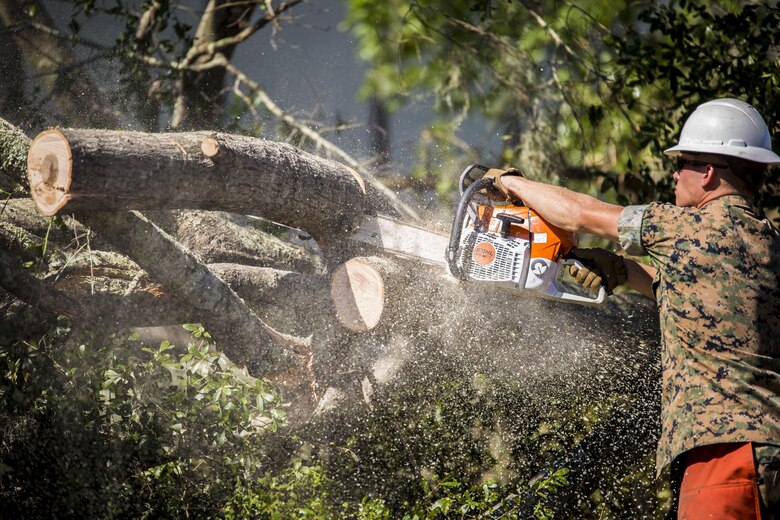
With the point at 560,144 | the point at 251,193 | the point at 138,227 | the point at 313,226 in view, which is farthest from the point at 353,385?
the point at 560,144

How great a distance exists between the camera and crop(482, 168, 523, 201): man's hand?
289 cm

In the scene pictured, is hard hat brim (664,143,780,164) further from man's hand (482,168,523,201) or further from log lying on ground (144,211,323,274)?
log lying on ground (144,211,323,274)

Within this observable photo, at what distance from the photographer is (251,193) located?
321 cm

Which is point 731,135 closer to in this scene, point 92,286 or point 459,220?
point 459,220

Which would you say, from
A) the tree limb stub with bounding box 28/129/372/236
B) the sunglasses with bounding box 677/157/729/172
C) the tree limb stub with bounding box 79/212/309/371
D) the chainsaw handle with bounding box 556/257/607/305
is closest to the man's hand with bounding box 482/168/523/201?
the chainsaw handle with bounding box 556/257/607/305

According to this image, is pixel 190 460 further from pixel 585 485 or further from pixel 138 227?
pixel 585 485

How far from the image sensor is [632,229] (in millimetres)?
2518

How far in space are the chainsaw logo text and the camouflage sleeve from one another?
1.83ft

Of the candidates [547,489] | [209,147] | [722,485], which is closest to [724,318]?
[722,485]

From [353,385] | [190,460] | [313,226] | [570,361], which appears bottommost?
[190,460]

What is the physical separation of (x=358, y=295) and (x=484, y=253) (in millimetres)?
774

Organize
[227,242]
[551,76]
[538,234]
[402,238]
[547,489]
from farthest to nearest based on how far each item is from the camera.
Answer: [551,76], [227,242], [402,238], [547,489], [538,234]

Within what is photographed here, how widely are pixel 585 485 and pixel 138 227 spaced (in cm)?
249

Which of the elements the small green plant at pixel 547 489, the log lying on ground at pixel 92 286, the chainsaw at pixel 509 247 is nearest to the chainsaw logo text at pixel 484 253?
the chainsaw at pixel 509 247
